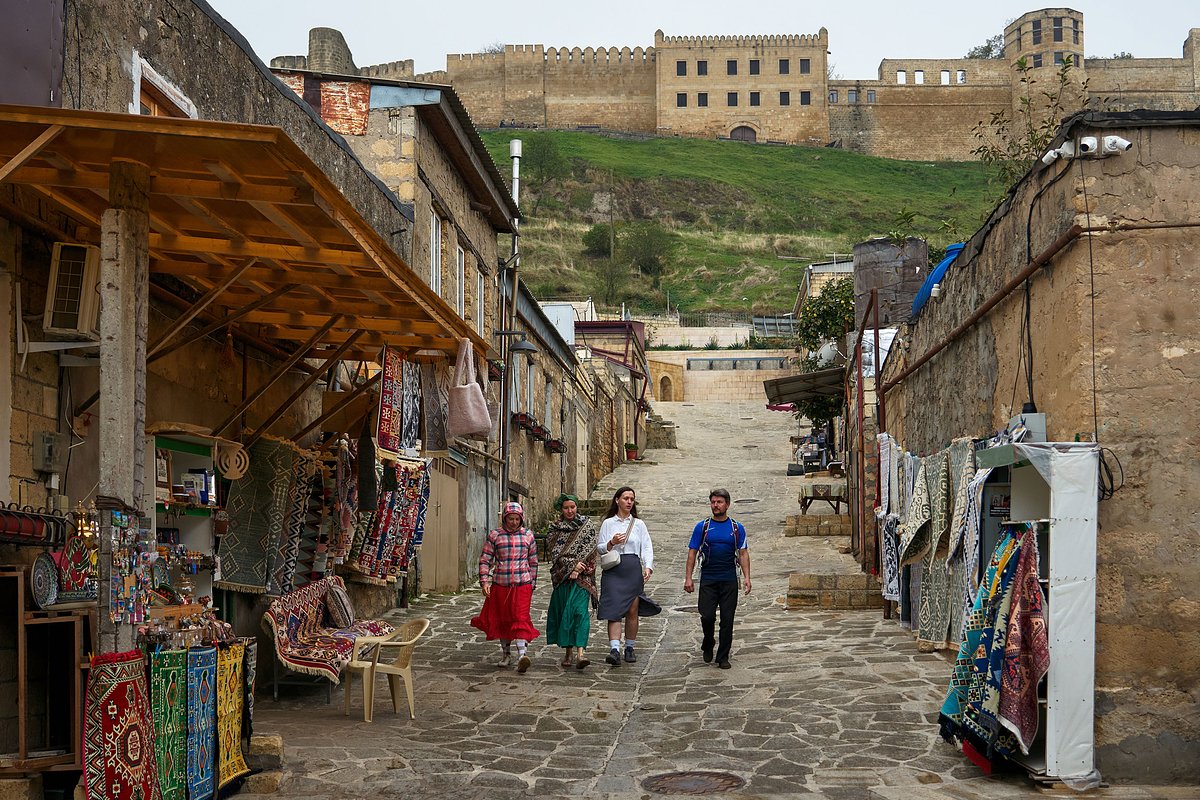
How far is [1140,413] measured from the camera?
647cm

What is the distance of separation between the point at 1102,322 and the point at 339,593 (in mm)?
5265

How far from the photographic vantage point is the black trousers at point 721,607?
1014 cm

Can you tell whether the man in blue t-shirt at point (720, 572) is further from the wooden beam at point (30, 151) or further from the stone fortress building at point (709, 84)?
the stone fortress building at point (709, 84)

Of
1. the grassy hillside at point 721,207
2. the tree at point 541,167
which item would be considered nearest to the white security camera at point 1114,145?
the grassy hillside at point 721,207

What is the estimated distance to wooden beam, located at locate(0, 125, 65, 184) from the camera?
5031mm

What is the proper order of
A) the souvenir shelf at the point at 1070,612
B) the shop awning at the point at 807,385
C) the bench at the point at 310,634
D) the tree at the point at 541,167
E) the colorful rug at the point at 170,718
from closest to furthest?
Result: the colorful rug at the point at 170,718 < the souvenir shelf at the point at 1070,612 < the bench at the point at 310,634 < the shop awning at the point at 807,385 < the tree at the point at 541,167

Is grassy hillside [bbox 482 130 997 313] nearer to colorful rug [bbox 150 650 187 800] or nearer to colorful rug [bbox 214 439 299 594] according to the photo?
colorful rug [bbox 214 439 299 594]

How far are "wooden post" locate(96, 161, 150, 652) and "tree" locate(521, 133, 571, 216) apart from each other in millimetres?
74807

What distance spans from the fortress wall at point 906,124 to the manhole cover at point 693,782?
316ft

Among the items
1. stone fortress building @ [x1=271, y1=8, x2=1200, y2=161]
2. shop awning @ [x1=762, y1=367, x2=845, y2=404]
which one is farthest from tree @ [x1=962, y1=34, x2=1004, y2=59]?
shop awning @ [x1=762, y1=367, x2=845, y2=404]

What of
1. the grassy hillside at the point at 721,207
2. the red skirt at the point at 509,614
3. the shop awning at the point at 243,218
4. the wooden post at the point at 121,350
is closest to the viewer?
the shop awning at the point at 243,218

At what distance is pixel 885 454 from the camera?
12969mm

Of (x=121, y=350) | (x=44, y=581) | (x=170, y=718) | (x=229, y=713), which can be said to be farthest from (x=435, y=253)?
(x=170, y=718)

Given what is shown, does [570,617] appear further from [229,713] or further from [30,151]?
[30,151]
